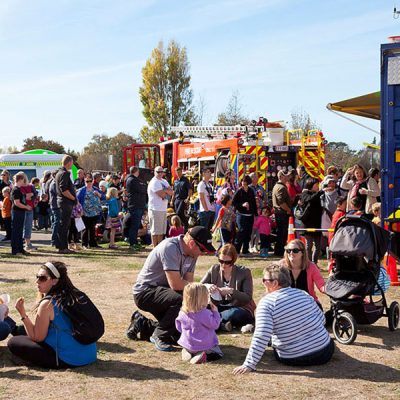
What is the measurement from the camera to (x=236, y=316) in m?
7.96

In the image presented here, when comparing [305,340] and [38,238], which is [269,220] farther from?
[305,340]

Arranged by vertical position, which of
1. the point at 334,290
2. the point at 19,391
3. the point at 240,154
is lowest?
the point at 19,391

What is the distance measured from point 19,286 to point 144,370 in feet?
16.7

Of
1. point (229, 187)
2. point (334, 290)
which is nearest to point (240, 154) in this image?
point (229, 187)

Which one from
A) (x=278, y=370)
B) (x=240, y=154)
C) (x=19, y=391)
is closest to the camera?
(x=19, y=391)

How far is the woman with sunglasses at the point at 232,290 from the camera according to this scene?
7.88 metres

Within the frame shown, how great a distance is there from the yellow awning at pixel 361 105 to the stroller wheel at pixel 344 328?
553cm

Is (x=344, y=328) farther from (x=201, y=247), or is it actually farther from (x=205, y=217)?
(x=205, y=217)

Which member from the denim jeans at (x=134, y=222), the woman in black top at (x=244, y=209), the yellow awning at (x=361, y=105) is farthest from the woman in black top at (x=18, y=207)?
the yellow awning at (x=361, y=105)

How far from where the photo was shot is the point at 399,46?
32.6ft

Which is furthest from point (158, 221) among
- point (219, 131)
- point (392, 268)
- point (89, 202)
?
point (219, 131)

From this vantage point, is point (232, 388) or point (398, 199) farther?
point (398, 199)

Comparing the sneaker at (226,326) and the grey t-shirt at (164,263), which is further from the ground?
the grey t-shirt at (164,263)

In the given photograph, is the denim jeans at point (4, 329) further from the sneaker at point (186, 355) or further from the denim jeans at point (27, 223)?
the denim jeans at point (27, 223)
